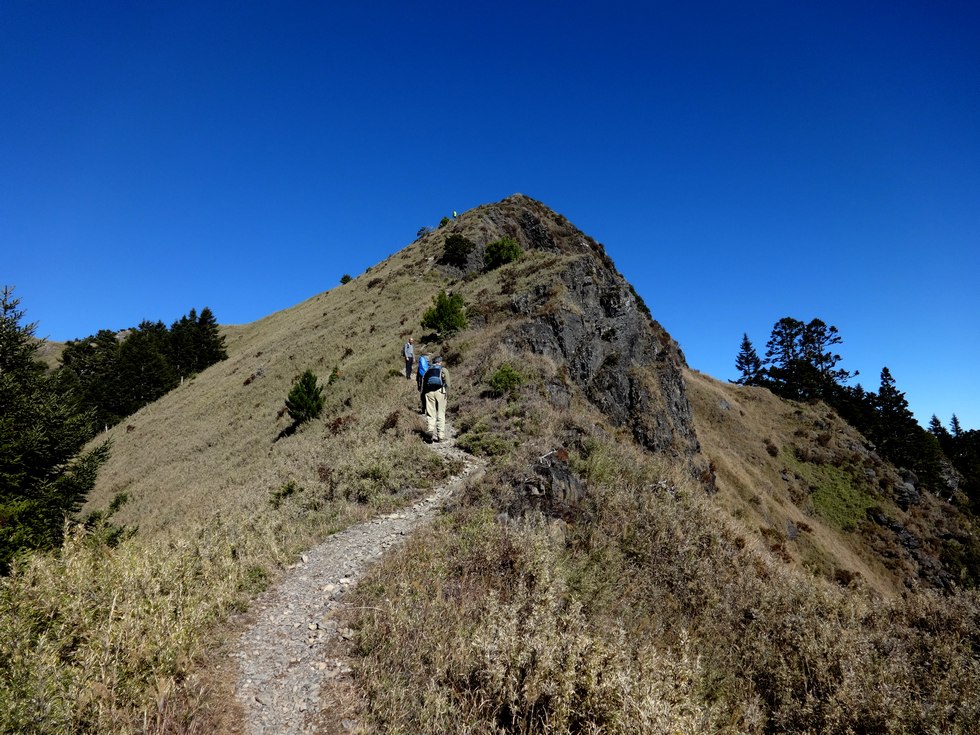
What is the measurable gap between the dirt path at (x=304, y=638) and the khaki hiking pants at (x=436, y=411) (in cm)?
446

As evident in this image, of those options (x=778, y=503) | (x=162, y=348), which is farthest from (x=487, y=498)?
(x=162, y=348)

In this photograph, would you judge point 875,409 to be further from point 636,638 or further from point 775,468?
point 636,638

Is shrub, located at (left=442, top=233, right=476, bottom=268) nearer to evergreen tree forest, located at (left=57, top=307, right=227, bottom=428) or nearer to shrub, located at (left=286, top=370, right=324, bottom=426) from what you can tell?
shrub, located at (left=286, top=370, right=324, bottom=426)

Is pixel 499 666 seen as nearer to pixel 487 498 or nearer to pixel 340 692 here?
pixel 340 692

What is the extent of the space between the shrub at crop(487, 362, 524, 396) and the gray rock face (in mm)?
4441

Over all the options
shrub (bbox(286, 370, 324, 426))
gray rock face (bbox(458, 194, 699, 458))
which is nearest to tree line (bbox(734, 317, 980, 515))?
gray rock face (bbox(458, 194, 699, 458))

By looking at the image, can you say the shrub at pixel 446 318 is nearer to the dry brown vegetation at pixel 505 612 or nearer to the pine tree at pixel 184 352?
the dry brown vegetation at pixel 505 612

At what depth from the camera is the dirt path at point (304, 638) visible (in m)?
4.59

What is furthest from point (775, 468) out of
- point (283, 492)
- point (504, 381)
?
point (283, 492)

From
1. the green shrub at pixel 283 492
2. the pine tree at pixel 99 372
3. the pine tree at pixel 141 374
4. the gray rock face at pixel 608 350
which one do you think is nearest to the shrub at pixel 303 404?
the green shrub at pixel 283 492

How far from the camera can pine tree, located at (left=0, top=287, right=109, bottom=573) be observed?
1108 cm

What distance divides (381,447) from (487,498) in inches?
184

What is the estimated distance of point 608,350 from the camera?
1072 inches

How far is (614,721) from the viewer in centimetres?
397
